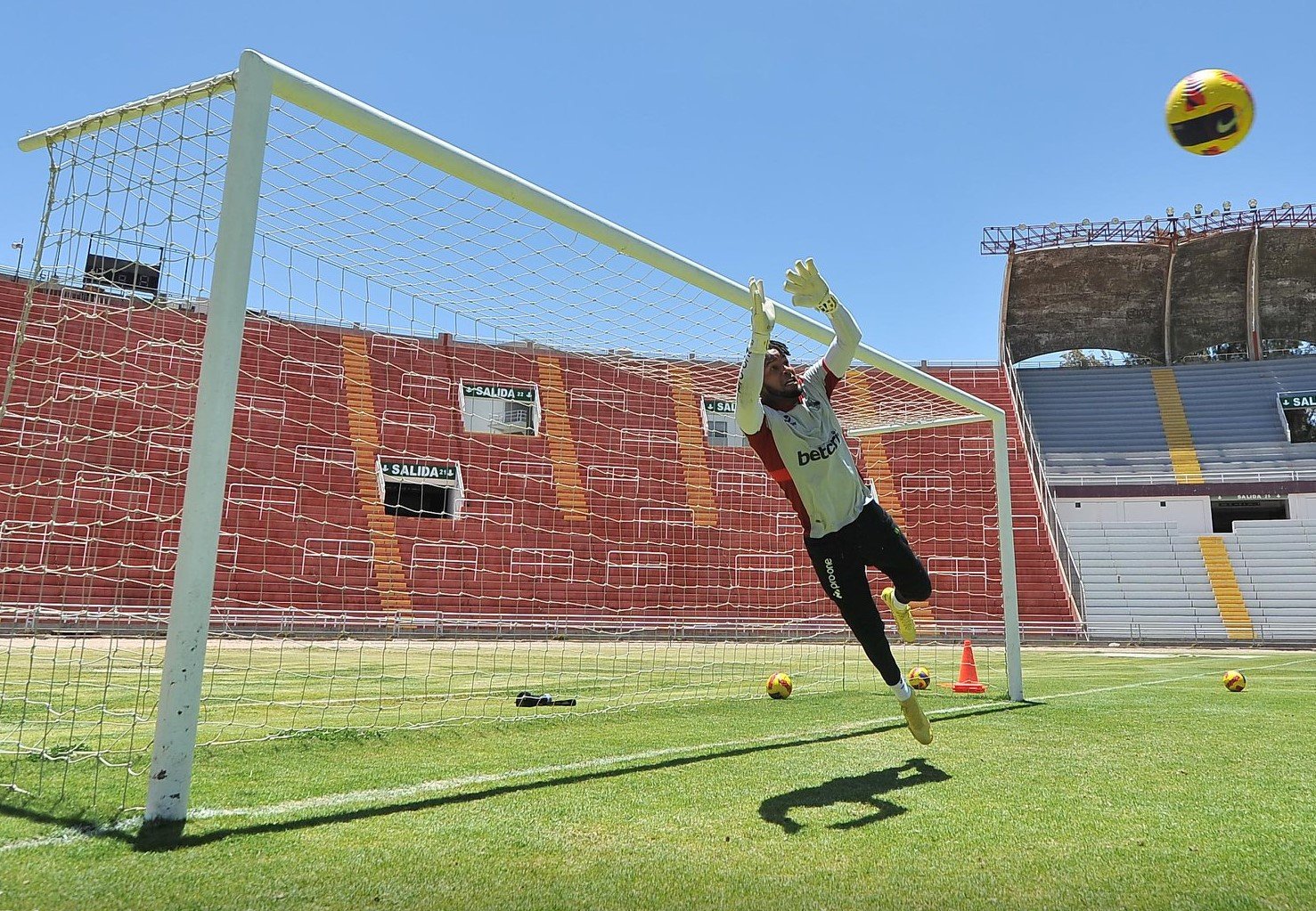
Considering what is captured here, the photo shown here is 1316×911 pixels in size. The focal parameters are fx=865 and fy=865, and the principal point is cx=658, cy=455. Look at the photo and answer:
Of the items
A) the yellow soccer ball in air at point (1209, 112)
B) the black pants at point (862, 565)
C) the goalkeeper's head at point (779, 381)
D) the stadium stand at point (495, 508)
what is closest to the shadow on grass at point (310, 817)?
the black pants at point (862, 565)

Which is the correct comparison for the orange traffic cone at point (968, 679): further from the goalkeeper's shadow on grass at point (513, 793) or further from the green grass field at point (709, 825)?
the goalkeeper's shadow on grass at point (513, 793)

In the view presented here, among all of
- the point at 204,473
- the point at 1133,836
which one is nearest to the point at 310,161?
the point at 204,473

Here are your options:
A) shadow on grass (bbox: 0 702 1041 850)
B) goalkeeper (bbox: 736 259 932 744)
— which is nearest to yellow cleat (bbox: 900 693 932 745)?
goalkeeper (bbox: 736 259 932 744)

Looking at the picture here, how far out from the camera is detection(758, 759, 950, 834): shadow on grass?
357cm

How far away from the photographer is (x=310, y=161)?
219 inches

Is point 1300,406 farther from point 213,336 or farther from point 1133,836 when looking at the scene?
Answer: point 213,336

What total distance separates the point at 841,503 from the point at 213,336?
341 cm

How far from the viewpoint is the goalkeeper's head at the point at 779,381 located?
16.7 ft

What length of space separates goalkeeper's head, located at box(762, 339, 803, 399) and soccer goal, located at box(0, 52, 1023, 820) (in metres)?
1.39

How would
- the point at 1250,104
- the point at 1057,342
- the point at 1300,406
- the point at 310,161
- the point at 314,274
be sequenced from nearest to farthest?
the point at 310,161 < the point at 314,274 < the point at 1250,104 < the point at 1300,406 < the point at 1057,342

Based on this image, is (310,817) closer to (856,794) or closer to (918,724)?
(856,794)

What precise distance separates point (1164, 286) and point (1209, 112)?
28561 mm

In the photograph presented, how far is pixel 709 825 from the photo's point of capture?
3.46 metres

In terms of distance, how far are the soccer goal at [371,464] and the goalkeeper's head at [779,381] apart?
139 cm
